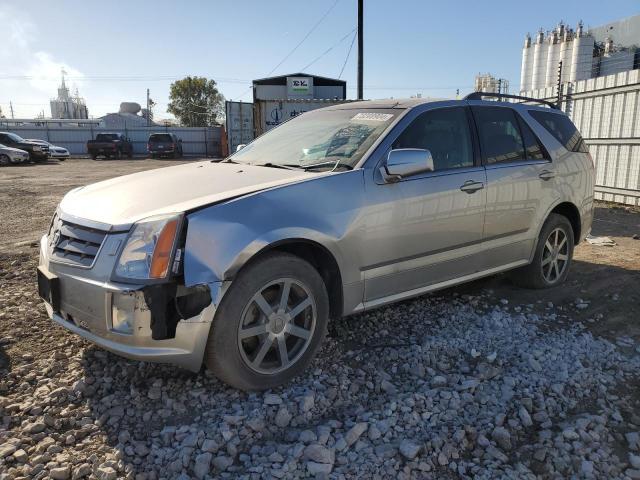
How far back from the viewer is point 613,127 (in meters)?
10.4

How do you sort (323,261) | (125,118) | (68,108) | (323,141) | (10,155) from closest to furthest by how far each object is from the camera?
1. (323,261)
2. (323,141)
3. (10,155)
4. (125,118)
5. (68,108)

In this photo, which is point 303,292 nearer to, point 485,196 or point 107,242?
point 107,242

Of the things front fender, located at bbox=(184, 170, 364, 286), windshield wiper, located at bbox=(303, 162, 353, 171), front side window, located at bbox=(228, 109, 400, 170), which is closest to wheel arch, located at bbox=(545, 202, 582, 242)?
front side window, located at bbox=(228, 109, 400, 170)

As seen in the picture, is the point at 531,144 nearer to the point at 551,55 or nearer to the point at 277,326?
the point at 277,326

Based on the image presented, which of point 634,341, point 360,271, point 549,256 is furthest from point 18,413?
point 549,256

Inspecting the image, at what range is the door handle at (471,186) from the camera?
155 inches

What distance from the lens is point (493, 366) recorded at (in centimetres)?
342

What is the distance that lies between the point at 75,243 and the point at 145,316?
26.8 inches

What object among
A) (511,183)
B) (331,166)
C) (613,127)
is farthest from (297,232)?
(613,127)

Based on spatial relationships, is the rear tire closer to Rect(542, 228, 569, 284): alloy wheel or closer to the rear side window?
Rect(542, 228, 569, 284): alloy wheel

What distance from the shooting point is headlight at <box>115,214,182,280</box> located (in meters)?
2.62

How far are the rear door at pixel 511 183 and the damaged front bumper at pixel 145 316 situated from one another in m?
2.51

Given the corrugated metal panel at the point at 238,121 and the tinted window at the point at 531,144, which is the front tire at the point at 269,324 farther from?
the corrugated metal panel at the point at 238,121

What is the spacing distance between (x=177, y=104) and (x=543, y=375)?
79.5 m
